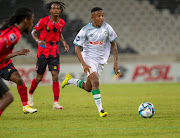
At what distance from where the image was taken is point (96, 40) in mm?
6945

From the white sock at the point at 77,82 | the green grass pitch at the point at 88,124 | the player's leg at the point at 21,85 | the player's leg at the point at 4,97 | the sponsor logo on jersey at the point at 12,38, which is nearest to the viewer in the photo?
the sponsor logo on jersey at the point at 12,38

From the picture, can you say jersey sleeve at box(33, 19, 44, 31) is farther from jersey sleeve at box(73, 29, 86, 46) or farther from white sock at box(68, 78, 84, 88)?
jersey sleeve at box(73, 29, 86, 46)

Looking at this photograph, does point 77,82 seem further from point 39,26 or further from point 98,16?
point 98,16

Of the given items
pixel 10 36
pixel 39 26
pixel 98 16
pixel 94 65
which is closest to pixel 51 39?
pixel 39 26

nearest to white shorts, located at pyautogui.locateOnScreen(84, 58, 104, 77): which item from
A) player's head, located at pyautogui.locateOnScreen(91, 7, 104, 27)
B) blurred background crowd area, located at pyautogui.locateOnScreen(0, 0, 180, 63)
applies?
player's head, located at pyautogui.locateOnScreen(91, 7, 104, 27)

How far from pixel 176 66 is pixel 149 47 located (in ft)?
10.2

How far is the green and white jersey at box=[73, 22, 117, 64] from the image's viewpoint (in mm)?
6836

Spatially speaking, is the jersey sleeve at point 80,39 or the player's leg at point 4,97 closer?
the player's leg at point 4,97

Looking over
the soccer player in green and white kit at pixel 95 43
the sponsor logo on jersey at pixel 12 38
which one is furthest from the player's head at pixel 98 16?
the sponsor logo on jersey at pixel 12 38

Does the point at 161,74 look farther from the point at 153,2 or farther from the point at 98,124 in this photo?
the point at 98,124

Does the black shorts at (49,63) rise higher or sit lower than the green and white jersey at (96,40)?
lower

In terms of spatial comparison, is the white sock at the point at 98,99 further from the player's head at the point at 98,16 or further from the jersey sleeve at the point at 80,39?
the player's head at the point at 98,16

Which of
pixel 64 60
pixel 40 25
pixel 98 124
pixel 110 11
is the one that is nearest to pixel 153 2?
pixel 110 11

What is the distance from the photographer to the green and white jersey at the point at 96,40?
269 inches
